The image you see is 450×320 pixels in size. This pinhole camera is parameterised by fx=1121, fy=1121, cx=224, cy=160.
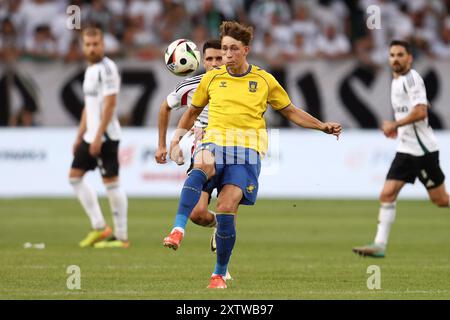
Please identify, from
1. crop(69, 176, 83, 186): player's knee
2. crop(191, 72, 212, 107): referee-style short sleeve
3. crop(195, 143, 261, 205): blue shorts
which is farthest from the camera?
crop(69, 176, 83, 186): player's knee

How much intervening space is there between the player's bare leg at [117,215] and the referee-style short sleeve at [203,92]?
4714mm

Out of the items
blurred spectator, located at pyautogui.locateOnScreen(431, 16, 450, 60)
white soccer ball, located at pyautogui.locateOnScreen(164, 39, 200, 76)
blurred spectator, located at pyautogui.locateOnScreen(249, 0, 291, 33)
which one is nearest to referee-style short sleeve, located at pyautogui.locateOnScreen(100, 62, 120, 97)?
white soccer ball, located at pyautogui.locateOnScreen(164, 39, 200, 76)

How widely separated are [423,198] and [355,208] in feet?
8.97

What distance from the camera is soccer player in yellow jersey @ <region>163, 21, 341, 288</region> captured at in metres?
9.52

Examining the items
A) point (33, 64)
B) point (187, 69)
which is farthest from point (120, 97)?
Answer: point (187, 69)

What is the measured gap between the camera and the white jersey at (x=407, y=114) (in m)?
13.2

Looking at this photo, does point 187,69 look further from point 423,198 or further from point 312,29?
point 312,29

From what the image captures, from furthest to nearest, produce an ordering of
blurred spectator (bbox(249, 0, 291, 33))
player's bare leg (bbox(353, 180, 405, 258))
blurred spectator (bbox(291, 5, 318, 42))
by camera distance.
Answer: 1. blurred spectator (bbox(249, 0, 291, 33))
2. blurred spectator (bbox(291, 5, 318, 42))
3. player's bare leg (bbox(353, 180, 405, 258))

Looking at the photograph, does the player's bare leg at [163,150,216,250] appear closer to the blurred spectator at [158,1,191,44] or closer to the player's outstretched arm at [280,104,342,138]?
the player's outstretched arm at [280,104,342,138]

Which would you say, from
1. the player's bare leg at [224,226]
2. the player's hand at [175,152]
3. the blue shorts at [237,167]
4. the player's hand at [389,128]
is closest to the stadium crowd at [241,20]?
the player's hand at [389,128]

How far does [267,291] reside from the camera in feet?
30.8

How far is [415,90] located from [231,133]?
13.6 ft

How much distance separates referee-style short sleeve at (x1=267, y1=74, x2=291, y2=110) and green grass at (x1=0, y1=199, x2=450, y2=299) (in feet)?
5.25

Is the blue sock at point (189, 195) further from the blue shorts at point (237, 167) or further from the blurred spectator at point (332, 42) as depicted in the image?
the blurred spectator at point (332, 42)
